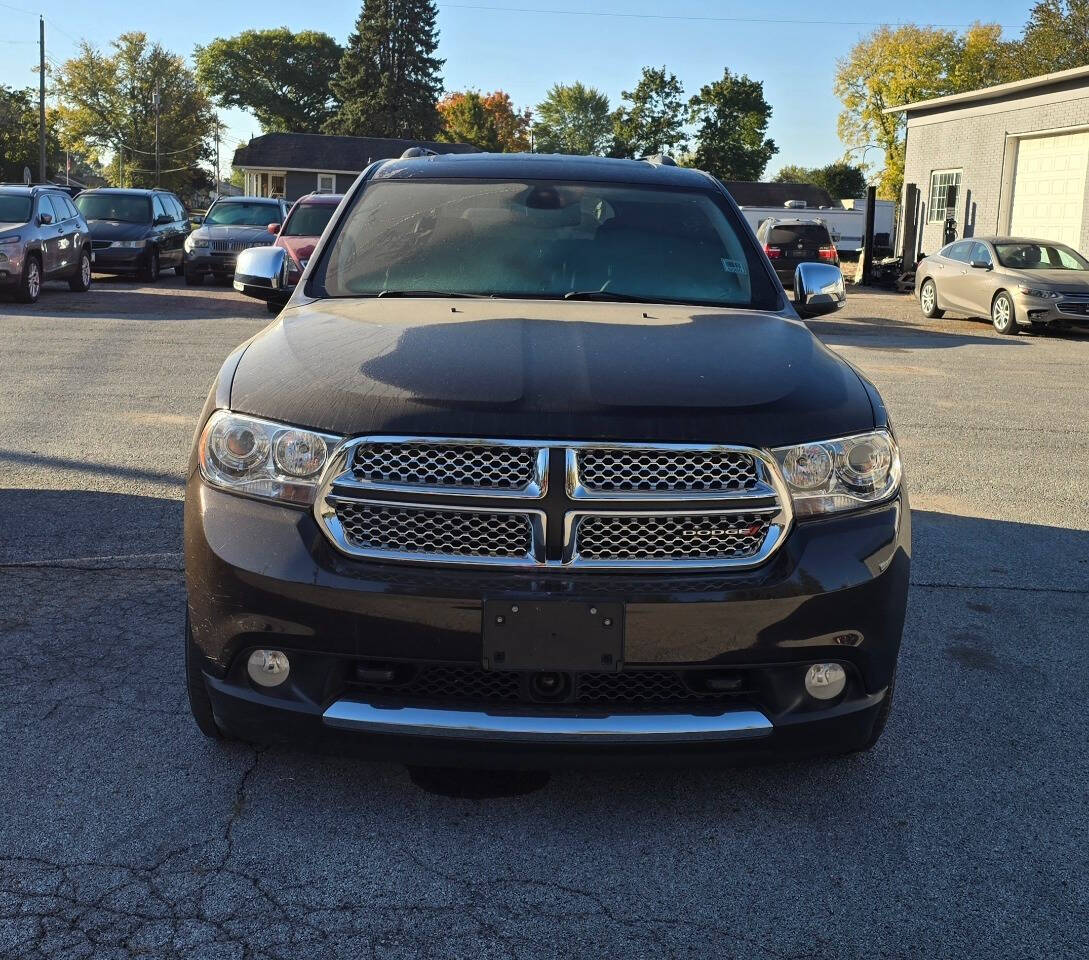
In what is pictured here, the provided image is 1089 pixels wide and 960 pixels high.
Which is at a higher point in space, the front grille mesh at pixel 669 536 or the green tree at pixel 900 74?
the green tree at pixel 900 74

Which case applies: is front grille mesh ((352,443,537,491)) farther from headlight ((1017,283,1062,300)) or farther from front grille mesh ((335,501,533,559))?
headlight ((1017,283,1062,300))

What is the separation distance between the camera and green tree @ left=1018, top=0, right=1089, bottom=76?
59.2 meters

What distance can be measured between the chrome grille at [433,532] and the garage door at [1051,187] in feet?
81.1

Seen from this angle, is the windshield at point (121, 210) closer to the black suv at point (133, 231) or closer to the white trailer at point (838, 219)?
the black suv at point (133, 231)

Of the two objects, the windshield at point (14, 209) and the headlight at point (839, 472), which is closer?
the headlight at point (839, 472)

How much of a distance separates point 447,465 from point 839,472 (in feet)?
3.17

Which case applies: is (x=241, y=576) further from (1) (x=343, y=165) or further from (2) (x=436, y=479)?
(1) (x=343, y=165)

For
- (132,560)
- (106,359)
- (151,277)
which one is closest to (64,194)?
(151,277)

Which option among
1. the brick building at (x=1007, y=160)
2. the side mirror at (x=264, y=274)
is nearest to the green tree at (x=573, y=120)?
the brick building at (x=1007, y=160)

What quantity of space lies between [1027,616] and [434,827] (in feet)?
9.49

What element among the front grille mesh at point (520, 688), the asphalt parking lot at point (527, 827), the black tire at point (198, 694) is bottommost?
the asphalt parking lot at point (527, 827)

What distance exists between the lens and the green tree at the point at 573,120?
13838cm

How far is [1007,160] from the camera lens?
28.1 meters

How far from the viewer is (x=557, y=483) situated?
115 inches
